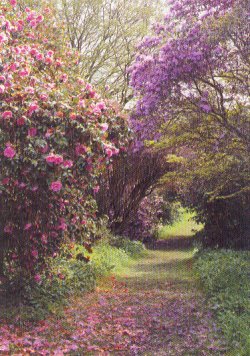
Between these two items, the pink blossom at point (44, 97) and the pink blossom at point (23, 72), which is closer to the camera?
the pink blossom at point (44, 97)

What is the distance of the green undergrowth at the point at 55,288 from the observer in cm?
734

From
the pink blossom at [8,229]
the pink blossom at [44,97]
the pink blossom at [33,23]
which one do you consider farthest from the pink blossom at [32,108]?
the pink blossom at [33,23]

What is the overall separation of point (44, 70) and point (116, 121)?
1.66 m

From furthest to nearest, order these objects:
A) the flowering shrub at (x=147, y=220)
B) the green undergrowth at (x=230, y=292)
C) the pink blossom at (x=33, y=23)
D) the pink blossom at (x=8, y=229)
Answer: the flowering shrub at (x=147, y=220) < the pink blossom at (x=33, y=23) < the pink blossom at (x=8, y=229) < the green undergrowth at (x=230, y=292)

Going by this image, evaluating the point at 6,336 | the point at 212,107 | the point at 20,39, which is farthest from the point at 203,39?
the point at 6,336

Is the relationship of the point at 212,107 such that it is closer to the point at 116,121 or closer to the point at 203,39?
the point at 203,39

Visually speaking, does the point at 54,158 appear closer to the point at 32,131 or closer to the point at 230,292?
the point at 32,131

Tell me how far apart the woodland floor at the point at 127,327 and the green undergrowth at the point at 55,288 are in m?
0.18

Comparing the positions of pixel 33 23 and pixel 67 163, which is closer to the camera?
pixel 67 163

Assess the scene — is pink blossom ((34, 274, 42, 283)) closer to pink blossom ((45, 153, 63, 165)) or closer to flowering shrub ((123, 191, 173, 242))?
pink blossom ((45, 153, 63, 165))

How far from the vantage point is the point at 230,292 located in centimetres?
807

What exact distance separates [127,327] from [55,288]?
1.58 meters

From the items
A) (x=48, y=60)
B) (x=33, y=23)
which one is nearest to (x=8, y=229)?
(x=48, y=60)

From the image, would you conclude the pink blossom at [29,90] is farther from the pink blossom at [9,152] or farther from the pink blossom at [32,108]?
the pink blossom at [9,152]
